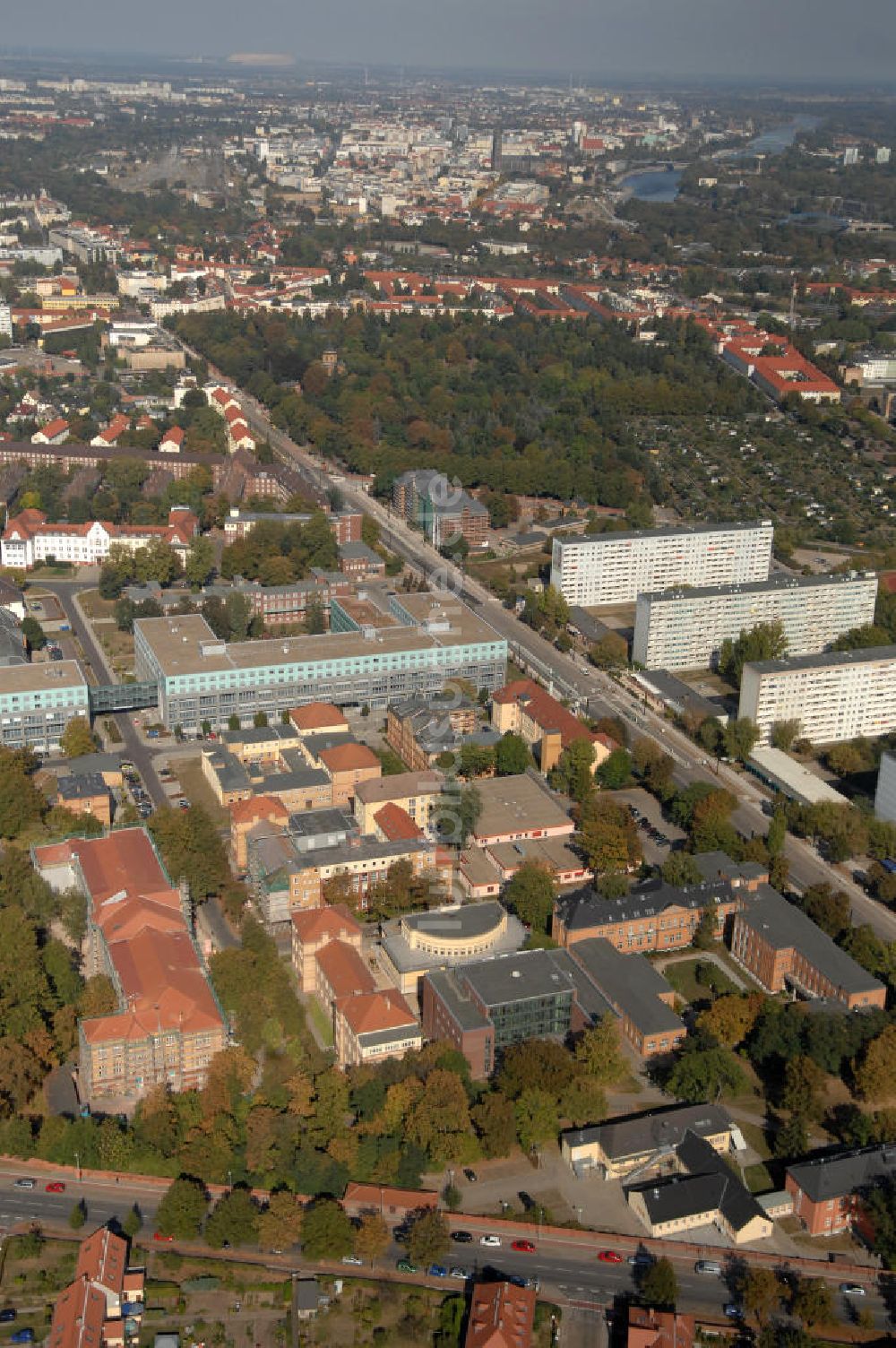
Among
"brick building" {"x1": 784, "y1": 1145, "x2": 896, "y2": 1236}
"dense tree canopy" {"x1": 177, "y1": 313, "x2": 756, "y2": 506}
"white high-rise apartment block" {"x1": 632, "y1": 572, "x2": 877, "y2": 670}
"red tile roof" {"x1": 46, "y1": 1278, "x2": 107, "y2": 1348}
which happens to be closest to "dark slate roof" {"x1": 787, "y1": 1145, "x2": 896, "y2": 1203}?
"brick building" {"x1": 784, "y1": 1145, "x2": 896, "y2": 1236}

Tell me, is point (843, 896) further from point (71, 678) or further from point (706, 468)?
point (706, 468)

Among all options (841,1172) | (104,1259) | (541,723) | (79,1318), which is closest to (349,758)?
(541,723)

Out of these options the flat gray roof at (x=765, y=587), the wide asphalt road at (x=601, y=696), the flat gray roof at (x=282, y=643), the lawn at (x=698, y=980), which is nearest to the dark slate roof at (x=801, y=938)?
the lawn at (x=698, y=980)

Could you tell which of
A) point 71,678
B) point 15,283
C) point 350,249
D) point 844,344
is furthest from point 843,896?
point 350,249

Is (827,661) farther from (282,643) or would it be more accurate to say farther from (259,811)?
(259,811)

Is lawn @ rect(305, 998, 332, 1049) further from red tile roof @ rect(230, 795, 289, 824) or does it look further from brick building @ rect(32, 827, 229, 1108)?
red tile roof @ rect(230, 795, 289, 824)
